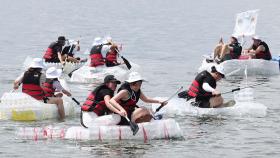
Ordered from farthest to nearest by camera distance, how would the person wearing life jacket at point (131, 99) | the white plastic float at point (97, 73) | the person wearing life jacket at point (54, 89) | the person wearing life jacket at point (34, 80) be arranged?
the white plastic float at point (97, 73)
the person wearing life jacket at point (54, 89)
the person wearing life jacket at point (34, 80)
the person wearing life jacket at point (131, 99)

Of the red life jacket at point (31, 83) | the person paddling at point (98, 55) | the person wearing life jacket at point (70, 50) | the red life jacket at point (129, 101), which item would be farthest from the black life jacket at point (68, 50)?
the red life jacket at point (129, 101)

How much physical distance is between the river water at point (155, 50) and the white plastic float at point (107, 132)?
0.53 ft

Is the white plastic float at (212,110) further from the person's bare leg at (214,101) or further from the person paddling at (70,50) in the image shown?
the person paddling at (70,50)

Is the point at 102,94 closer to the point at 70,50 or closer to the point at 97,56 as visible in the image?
the point at 97,56

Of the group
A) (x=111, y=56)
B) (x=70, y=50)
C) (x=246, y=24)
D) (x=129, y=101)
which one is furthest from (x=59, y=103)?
(x=246, y=24)

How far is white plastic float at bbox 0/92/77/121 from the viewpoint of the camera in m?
22.5

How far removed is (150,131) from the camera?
20141 mm

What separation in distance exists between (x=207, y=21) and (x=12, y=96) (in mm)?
57560

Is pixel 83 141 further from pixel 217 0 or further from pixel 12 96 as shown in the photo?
pixel 217 0

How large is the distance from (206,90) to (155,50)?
24996 millimetres

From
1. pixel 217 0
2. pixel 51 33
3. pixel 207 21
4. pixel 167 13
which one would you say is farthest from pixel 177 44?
pixel 217 0

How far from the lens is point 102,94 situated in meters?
20.3

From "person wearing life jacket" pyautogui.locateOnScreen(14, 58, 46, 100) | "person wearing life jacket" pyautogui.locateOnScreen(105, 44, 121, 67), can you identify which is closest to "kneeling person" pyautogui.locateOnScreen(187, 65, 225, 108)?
"person wearing life jacket" pyautogui.locateOnScreen(14, 58, 46, 100)

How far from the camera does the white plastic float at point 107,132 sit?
784 inches
